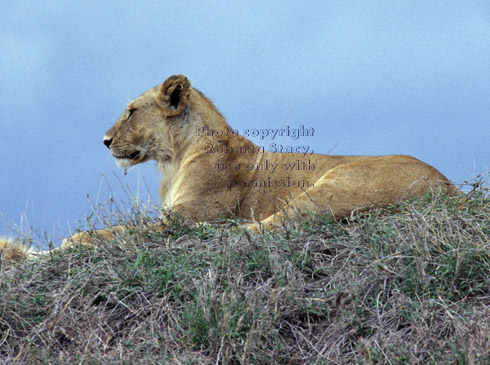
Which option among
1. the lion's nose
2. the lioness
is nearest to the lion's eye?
the lioness

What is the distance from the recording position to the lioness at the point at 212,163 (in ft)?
19.1

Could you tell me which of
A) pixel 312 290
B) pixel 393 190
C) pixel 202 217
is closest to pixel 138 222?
pixel 202 217

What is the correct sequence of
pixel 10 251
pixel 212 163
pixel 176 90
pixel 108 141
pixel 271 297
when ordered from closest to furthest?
pixel 271 297
pixel 10 251
pixel 212 163
pixel 176 90
pixel 108 141

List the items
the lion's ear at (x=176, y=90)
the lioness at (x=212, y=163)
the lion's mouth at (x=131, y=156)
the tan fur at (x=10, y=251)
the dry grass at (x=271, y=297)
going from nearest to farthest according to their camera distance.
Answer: the dry grass at (x=271, y=297) → the tan fur at (x=10, y=251) → the lioness at (x=212, y=163) → the lion's ear at (x=176, y=90) → the lion's mouth at (x=131, y=156)

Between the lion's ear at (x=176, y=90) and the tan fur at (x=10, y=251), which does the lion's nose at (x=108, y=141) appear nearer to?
the lion's ear at (x=176, y=90)

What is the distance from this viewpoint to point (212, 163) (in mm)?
6191

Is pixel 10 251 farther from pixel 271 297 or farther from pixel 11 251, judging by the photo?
pixel 271 297

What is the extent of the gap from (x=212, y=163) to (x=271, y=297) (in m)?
2.45

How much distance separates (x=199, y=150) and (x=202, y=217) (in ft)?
2.48

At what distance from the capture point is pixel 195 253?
4.74m

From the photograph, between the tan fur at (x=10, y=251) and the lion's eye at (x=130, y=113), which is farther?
the lion's eye at (x=130, y=113)

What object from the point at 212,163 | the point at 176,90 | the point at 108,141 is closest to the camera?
the point at 212,163

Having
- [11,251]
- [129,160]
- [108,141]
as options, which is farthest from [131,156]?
[11,251]

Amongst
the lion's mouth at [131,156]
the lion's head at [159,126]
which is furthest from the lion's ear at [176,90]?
the lion's mouth at [131,156]
